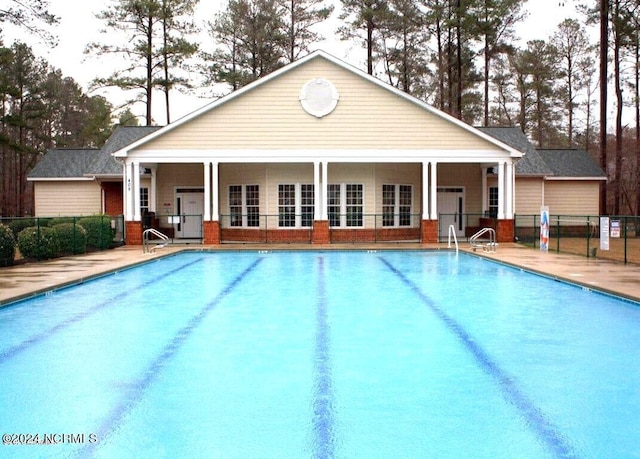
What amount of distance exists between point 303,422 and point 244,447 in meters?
0.67

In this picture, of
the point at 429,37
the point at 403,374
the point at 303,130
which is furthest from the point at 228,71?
the point at 403,374

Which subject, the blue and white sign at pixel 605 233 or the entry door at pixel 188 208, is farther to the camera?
the entry door at pixel 188 208

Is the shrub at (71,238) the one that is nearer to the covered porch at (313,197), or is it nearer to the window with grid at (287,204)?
the covered porch at (313,197)

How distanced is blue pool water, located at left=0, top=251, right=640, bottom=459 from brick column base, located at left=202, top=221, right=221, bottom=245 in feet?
44.6

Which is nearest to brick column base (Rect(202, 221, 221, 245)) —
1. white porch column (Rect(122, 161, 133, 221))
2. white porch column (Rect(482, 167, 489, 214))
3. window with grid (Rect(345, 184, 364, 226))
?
white porch column (Rect(122, 161, 133, 221))

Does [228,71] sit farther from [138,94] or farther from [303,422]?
[303,422]

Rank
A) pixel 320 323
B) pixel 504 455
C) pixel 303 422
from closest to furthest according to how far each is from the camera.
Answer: pixel 504 455 < pixel 303 422 < pixel 320 323

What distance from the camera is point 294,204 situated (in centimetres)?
2717

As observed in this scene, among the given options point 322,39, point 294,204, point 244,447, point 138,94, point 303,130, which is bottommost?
point 244,447

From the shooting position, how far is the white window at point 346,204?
1071 inches

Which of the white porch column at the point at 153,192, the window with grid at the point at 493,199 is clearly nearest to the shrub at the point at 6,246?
the white porch column at the point at 153,192

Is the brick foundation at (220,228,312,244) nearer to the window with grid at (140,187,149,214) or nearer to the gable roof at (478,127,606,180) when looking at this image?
the window with grid at (140,187,149,214)

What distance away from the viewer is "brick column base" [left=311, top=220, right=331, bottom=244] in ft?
84.8

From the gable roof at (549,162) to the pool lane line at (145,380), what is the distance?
23.2 metres
